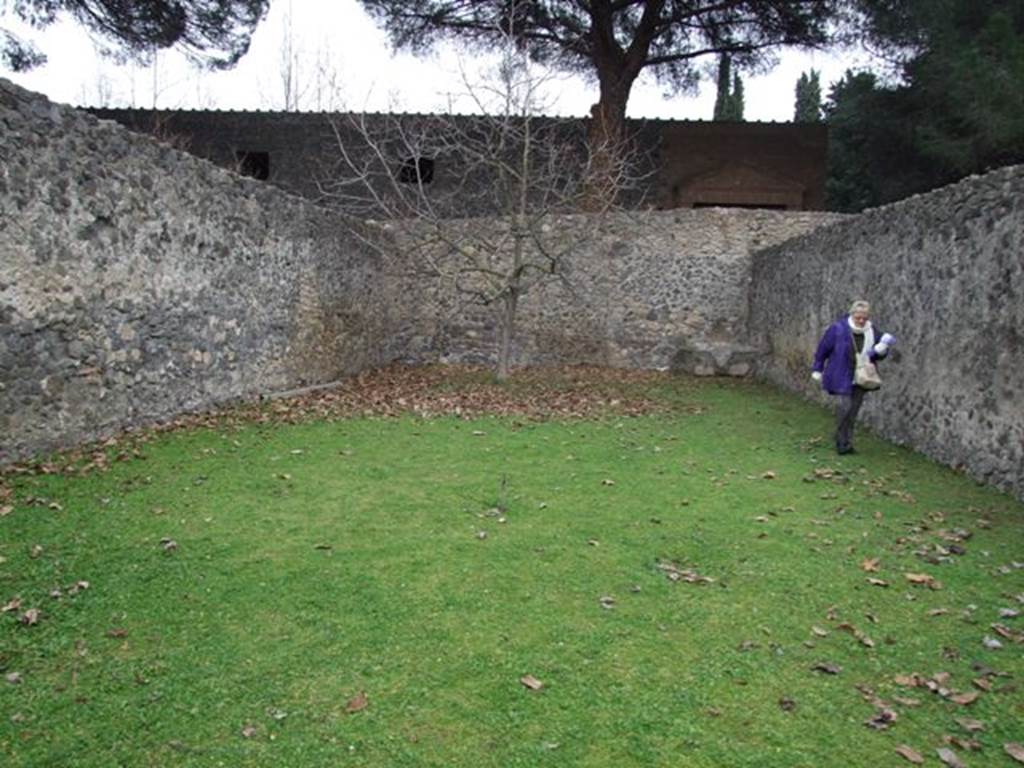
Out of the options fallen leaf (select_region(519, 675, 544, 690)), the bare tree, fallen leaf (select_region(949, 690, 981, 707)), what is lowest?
fallen leaf (select_region(519, 675, 544, 690))

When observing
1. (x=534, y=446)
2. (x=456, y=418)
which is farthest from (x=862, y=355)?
(x=456, y=418)

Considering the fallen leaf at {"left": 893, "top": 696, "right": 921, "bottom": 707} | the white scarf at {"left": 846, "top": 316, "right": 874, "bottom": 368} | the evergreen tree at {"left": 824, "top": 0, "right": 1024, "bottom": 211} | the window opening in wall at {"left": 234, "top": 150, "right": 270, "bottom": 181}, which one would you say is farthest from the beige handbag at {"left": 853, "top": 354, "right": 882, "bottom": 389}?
the window opening in wall at {"left": 234, "top": 150, "right": 270, "bottom": 181}

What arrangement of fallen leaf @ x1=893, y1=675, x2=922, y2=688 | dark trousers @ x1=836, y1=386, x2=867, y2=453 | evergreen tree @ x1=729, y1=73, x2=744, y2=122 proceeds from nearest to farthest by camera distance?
1. fallen leaf @ x1=893, y1=675, x2=922, y2=688
2. dark trousers @ x1=836, y1=386, x2=867, y2=453
3. evergreen tree @ x1=729, y1=73, x2=744, y2=122

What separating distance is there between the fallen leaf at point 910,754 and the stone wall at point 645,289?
11366 mm

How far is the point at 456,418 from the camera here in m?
9.45

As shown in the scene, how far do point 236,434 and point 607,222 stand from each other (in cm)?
892

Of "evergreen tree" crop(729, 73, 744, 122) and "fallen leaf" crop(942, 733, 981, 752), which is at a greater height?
"evergreen tree" crop(729, 73, 744, 122)

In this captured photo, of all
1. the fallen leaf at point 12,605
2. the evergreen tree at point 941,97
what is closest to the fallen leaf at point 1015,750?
the fallen leaf at point 12,605

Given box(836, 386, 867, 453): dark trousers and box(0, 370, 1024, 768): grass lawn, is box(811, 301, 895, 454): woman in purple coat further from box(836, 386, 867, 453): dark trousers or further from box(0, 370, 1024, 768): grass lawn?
box(0, 370, 1024, 768): grass lawn

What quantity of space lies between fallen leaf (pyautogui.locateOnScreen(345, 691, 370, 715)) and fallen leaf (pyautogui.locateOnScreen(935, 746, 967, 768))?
2132 mm

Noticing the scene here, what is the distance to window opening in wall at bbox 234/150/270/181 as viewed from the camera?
732 inches

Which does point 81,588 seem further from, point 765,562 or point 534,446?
point 534,446

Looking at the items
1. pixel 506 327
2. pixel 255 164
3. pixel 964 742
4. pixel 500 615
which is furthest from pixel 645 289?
pixel 964 742

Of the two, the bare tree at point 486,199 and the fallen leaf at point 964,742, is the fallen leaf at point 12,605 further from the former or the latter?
the bare tree at point 486,199
